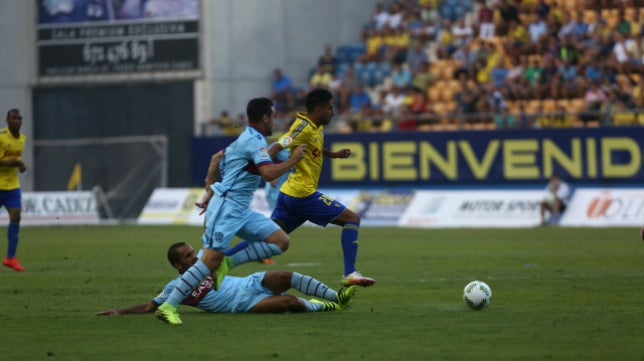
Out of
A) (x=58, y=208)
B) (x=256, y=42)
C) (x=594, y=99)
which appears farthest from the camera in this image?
(x=256, y=42)

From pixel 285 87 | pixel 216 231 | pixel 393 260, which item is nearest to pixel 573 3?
pixel 285 87

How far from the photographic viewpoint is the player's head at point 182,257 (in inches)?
498

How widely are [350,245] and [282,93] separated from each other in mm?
27297

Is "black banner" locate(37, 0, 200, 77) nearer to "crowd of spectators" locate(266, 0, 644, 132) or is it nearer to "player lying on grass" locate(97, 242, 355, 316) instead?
"crowd of spectators" locate(266, 0, 644, 132)

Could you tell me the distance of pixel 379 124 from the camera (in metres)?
38.9

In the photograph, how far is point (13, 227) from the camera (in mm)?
21016

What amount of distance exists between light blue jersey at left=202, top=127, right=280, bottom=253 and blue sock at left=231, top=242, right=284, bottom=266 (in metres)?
0.12

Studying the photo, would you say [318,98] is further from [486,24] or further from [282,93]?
[282,93]

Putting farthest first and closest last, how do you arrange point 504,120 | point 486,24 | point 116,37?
point 116,37 → point 486,24 → point 504,120

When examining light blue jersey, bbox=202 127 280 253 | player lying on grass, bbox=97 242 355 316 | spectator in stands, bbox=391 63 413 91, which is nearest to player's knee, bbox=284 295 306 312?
player lying on grass, bbox=97 242 355 316

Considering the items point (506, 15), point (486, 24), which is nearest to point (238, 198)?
point (506, 15)

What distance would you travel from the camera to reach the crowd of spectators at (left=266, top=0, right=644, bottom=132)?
1378 inches

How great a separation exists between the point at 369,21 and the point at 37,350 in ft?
114

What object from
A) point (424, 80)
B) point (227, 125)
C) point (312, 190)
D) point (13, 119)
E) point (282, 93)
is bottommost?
point (227, 125)
